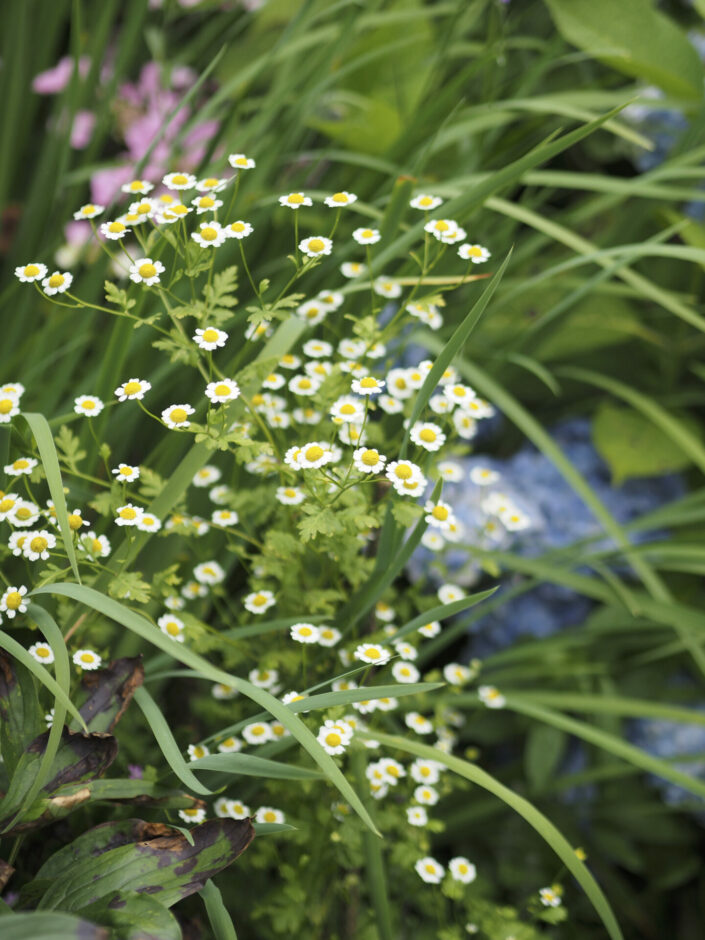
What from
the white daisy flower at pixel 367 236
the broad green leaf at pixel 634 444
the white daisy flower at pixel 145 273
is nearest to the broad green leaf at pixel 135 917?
the white daisy flower at pixel 145 273

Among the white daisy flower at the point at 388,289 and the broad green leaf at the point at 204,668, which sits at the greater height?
the white daisy flower at the point at 388,289

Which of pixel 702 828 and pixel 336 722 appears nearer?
pixel 336 722

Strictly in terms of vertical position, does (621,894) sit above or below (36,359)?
below

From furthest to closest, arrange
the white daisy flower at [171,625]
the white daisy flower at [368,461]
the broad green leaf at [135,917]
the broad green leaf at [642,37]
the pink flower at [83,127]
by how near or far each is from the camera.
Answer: the pink flower at [83,127]
the broad green leaf at [642,37]
the white daisy flower at [171,625]
the white daisy flower at [368,461]
the broad green leaf at [135,917]

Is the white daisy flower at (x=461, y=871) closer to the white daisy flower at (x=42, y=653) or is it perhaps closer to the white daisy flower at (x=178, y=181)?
the white daisy flower at (x=42, y=653)

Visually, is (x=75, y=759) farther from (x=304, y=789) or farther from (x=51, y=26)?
(x=51, y=26)

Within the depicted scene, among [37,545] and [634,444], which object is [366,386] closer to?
[37,545]

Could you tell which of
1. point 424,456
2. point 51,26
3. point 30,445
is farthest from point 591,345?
point 51,26
